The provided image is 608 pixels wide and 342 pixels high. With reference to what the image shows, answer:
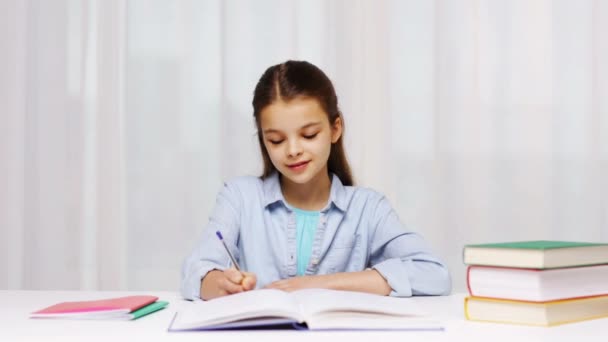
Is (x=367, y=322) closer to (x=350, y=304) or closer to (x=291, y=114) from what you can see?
(x=350, y=304)

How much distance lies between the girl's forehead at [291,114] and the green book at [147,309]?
496 millimetres

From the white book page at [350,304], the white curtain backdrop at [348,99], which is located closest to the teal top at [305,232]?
the white book page at [350,304]

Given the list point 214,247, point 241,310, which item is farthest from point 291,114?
point 241,310

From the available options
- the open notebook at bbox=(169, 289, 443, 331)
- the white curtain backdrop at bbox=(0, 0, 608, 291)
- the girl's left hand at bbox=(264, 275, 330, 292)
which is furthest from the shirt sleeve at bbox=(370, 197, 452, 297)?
the white curtain backdrop at bbox=(0, 0, 608, 291)

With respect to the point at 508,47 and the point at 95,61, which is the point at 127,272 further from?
the point at 508,47

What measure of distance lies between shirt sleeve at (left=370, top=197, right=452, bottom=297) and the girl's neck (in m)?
0.13

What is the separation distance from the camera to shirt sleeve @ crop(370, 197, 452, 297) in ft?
4.61

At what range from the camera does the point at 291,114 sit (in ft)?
5.25

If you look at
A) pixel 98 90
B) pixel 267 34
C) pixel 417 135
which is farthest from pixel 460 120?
pixel 98 90

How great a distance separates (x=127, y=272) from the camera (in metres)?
2.62

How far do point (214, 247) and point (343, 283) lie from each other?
323 mm

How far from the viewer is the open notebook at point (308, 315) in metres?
0.96

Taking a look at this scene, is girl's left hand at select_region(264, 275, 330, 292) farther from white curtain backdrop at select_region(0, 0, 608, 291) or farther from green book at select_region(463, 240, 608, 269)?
white curtain backdrop at select_region(0, 0, 608, 291)

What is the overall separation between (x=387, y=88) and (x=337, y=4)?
12.6 inches
